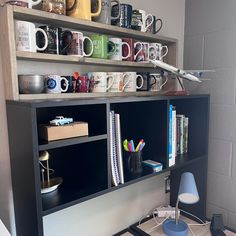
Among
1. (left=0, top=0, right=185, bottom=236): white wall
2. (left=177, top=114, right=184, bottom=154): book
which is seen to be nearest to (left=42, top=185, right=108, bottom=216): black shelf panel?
(left=0, top=0, right=185, bottom=236): white wall

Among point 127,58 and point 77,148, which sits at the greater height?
point 127,58

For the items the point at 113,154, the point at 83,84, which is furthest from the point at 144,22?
the point at 113,154

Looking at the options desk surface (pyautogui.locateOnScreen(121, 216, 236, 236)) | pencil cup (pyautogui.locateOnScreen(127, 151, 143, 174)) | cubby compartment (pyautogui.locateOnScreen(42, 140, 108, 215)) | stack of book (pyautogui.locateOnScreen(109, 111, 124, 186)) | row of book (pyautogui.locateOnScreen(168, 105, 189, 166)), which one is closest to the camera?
cubby compartment (pyautogui.locateOnScreen(42, 140, 108, 215))

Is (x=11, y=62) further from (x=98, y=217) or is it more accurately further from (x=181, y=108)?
(x=181, y=108)

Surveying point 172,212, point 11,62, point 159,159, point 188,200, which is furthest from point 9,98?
point 172,212

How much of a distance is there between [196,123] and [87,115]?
0.71m

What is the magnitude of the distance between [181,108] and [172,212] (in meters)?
0.63

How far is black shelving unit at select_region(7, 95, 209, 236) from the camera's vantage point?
75 centimetres

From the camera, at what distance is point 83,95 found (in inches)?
40.0

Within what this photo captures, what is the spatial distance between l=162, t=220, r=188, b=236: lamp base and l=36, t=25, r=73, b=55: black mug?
989 mm

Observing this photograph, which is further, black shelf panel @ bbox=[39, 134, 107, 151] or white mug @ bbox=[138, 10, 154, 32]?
white mug @ bbox=[138, 10, 154, 32]

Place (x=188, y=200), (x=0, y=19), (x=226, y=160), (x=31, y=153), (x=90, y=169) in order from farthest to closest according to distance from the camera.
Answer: (x=226, y=160), (x=188, y=200), (x=90, y=169), (x=0, y=19), (x=31, y=153)

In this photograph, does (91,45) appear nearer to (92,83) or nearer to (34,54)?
(92,83)

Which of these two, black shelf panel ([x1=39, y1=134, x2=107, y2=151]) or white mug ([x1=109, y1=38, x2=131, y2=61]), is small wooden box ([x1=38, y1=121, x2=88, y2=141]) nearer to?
black shelf panel ([x1=39, y1=134, x2=107, y2=151])
